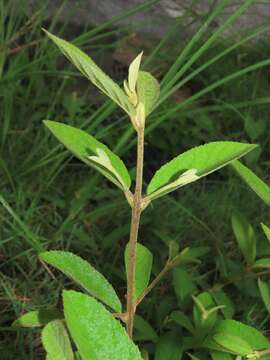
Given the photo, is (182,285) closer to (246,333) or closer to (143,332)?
(143,332)

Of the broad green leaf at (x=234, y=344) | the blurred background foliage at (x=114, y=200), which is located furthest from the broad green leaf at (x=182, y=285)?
the broad green leaf at (x=234, y=344)

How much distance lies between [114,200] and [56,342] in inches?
42.7

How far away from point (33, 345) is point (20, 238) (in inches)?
11.4

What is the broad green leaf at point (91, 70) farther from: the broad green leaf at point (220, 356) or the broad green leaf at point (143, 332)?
the broad green leaf at point (143, 332)

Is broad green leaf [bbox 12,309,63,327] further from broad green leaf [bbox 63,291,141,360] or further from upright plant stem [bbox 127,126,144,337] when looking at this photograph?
broad green leaf [bbox 63,291,141,360]

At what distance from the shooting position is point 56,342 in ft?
1.57

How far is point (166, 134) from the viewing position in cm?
196

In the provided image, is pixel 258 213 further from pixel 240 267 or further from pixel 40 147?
pixel 40 147

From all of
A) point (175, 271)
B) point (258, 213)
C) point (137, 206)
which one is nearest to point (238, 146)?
point (137, 206)

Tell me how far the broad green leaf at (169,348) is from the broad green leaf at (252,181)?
1.10 feet

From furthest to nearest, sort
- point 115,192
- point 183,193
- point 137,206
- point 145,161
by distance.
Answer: point 145,161 < point 183,193 < point 115,192 < point 137,206

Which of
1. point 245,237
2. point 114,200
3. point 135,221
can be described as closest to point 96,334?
point 135,221

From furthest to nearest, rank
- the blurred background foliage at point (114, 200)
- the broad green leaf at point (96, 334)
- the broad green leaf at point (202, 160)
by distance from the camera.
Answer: the blurred background foliage at point (114, 200), the broad green leaf at point (202, 160), the broad green leaf at point (96, 334)

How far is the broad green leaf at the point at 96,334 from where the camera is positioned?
17.5 inches
